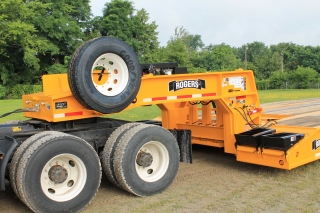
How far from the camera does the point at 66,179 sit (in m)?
4.62

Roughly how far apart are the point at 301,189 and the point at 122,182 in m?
2.46

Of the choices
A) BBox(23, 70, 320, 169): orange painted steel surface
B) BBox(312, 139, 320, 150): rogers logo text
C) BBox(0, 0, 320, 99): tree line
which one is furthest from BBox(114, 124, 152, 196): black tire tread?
BBox(0, 0, 320, 99): tree line

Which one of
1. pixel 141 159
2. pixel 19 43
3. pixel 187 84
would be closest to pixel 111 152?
pixel 141 159

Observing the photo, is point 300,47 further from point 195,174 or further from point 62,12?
point 195,174

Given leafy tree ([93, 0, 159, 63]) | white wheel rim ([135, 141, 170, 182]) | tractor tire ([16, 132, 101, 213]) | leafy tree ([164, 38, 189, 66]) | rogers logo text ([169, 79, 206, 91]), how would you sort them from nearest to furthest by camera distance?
tractor tire ([16, 132, 101, 213]), white wheel rim ([135, 141, 170, 182]), rogers logo text ([169, 79, 206, 91]), leafy tree ([93, 0, 159, 63]), leafy tree ([164, 38, 189, 66])

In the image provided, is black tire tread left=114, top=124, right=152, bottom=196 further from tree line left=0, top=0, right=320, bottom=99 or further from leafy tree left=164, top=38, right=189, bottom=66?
leafy tree left=164, top=38, right=189, bottom=66

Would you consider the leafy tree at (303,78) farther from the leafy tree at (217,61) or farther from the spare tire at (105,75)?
the spare tire at (105,75)

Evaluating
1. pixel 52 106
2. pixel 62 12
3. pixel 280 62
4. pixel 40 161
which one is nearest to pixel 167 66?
pixel 52 106

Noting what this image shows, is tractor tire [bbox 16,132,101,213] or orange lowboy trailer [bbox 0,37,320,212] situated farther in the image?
orange lowboy trailer [bbox 0,37,320,212]

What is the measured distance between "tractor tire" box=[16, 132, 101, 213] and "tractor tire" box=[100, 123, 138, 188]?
32cm

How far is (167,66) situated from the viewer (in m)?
6.06

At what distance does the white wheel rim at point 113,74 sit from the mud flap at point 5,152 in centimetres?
128

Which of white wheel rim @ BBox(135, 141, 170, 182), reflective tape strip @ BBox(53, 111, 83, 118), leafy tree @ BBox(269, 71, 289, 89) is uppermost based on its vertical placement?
leafy tree @ BBox(269, 71, 289, 89)

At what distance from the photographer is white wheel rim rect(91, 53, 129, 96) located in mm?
5172
